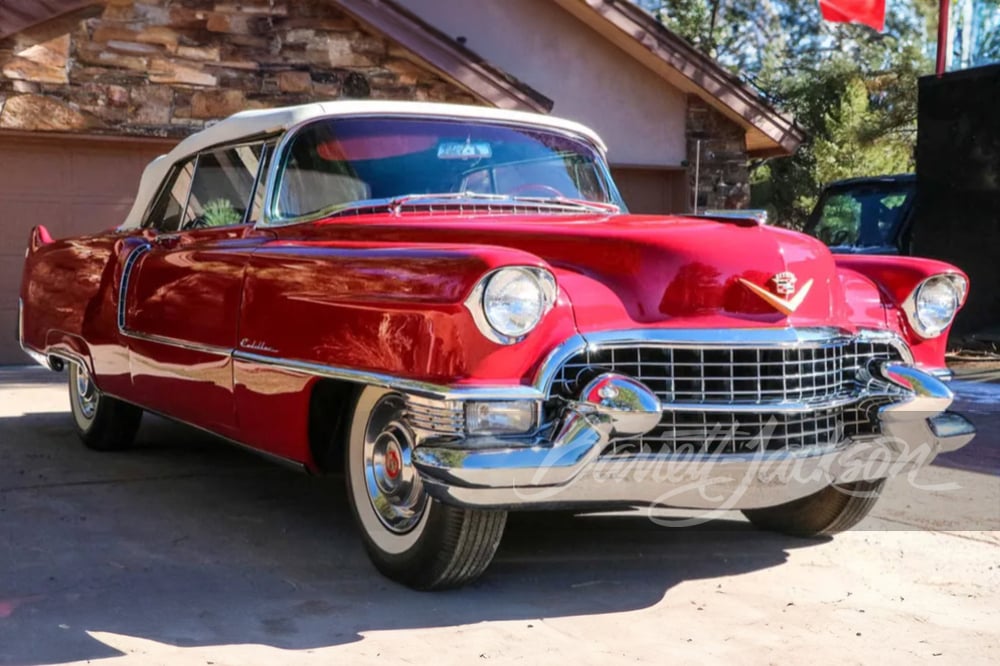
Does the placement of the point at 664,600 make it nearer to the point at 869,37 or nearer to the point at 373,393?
the point at 373,393

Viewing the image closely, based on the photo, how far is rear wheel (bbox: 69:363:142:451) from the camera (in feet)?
21.2

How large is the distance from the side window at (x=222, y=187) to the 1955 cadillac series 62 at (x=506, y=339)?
2 centimetres

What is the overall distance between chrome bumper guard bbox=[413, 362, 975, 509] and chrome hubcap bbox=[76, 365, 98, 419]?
3563 mm

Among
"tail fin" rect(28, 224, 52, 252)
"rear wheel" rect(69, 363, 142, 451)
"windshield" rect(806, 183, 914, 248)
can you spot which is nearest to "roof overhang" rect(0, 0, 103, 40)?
"tail fin" rect(28, 224, 52, 252)

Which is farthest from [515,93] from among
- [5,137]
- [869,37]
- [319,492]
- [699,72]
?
[869,37]

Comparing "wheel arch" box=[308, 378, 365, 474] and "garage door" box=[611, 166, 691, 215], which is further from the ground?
"garage door" box=[611, 166, 691, 215]

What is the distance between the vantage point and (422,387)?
3609mm

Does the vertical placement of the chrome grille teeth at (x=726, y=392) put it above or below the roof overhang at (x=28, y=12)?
below

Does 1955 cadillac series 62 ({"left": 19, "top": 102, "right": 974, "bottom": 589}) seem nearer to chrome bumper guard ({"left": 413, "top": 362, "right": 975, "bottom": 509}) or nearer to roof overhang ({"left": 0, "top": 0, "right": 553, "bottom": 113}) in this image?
chrome bumper guard ({"left": 413, "top": 362, "right": 975, "bottom": 509})

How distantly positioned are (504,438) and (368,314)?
2.10ft

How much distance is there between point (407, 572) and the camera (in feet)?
12.9

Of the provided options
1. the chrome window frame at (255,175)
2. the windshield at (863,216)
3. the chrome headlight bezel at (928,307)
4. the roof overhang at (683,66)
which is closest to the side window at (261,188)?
the chrome window frame at (255,175)

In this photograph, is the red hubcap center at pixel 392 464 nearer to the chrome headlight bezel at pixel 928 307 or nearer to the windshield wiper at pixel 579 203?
the windshield wiper at pixel 579 203

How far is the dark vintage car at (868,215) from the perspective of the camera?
11.9 meters
